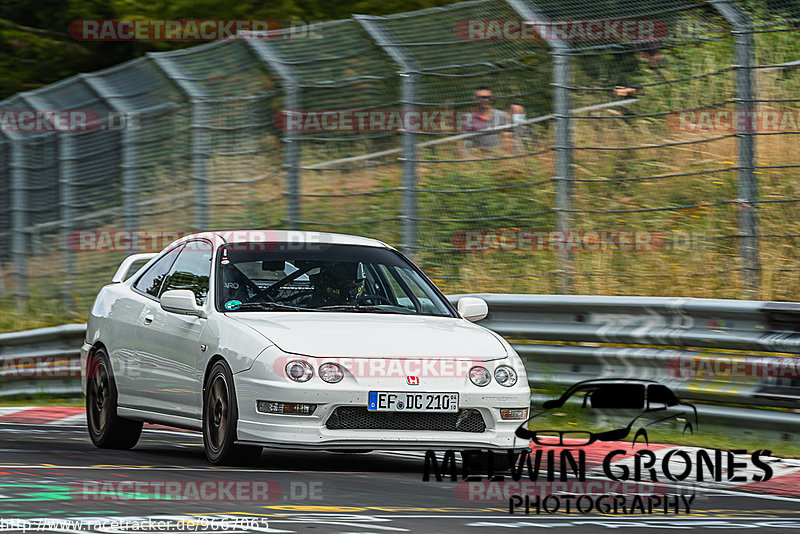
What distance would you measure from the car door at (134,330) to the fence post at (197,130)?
5.84 m

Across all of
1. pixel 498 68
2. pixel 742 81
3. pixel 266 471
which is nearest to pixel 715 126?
pixel 742 81

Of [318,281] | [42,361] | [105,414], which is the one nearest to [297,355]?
[318,281]

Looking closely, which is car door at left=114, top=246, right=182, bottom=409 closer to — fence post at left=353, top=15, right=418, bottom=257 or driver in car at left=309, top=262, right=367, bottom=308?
driver in car at left=309, top=262, right=367, bottom=308

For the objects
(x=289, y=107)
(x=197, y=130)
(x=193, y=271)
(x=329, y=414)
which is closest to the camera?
(x=329, y=414)

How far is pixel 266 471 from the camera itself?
8.32 m

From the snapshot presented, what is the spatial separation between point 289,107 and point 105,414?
541 cm

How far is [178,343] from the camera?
9273 millimetres

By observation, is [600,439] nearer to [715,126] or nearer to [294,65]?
[715,126]

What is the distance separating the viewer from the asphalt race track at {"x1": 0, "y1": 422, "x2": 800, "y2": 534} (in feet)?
20.6

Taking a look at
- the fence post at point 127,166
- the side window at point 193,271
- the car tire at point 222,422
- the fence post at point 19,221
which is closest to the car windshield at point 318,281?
the side window at point 193,271

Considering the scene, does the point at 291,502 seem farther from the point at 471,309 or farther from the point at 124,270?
the point at 124,270

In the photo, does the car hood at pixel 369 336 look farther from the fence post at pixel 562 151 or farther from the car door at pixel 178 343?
the fence post at pixel 562 151

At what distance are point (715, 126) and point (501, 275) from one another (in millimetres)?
2528

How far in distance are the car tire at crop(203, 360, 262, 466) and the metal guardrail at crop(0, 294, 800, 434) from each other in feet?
11.3
